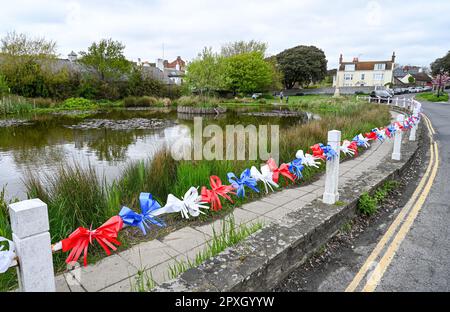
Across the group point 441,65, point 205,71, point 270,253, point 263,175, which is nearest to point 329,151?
point 263,175

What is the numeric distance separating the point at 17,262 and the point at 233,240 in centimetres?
195

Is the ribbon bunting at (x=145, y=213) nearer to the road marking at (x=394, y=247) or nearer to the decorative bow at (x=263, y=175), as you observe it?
the decorative bow at (x=263, y=175)

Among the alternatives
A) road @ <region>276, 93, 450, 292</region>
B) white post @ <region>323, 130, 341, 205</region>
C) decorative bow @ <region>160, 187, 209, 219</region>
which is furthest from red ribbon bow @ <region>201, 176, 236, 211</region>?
white post @ <region>323, 130, 341, 205</region>

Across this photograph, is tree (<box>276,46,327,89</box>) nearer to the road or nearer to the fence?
the road

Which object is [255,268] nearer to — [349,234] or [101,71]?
[349,234]

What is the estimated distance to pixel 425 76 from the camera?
4198 inches

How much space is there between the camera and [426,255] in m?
3.59

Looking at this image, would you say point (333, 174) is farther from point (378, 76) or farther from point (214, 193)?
point (378, 76)

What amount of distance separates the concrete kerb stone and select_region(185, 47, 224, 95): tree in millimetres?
34056

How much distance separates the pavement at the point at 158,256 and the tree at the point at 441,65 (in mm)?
Answer: 84781

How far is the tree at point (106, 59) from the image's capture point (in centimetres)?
4412

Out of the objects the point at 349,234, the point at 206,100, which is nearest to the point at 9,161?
the point at 349,234

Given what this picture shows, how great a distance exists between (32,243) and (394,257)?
3.76 metres
